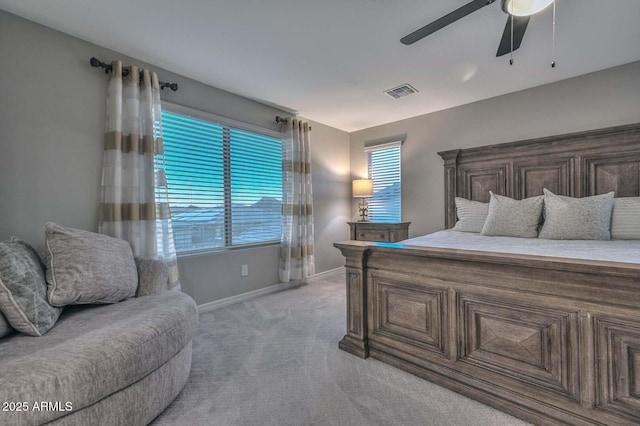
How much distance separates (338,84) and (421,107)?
54.0 inches

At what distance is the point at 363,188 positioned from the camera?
171 inches

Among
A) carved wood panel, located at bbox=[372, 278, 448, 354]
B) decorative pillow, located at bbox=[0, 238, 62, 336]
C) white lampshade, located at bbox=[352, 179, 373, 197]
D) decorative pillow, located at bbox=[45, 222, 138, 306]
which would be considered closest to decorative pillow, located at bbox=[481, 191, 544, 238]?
carved wood panel, located at bbox=[372, 278, 448, 354]

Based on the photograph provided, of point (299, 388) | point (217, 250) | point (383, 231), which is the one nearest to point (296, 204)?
point (217, 250)

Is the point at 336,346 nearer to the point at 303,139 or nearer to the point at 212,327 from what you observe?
the point at 212,327

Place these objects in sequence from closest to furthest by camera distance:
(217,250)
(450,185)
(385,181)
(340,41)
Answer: (340,41), (217,250), (450,185), (385,181)

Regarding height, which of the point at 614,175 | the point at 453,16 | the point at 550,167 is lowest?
the point at 614,175

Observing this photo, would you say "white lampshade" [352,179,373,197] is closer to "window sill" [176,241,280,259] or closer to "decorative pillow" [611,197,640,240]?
"window sill" [176,241,280,259]

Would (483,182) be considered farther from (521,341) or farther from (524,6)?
(521,341)

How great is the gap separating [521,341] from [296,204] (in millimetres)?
2843

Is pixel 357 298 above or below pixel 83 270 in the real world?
below

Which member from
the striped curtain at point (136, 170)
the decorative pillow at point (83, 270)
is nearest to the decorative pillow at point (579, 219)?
the decorative pillow at point (83, 270)

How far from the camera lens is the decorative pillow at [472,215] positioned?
305 centimetres

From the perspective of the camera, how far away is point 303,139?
3.91 m

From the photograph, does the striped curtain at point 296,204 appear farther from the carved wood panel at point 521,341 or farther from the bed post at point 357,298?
the carved wood panel at point 521,341
